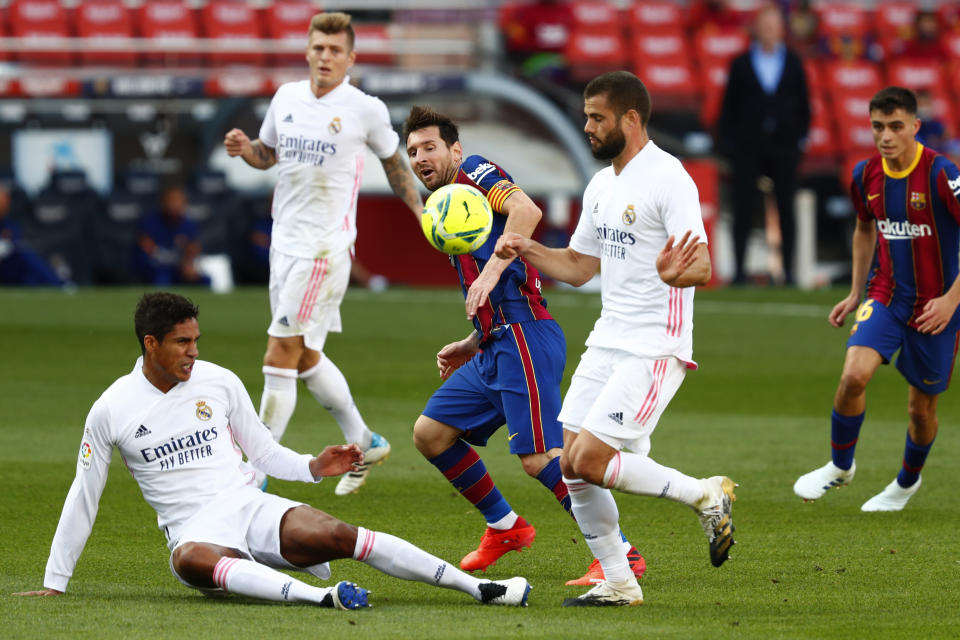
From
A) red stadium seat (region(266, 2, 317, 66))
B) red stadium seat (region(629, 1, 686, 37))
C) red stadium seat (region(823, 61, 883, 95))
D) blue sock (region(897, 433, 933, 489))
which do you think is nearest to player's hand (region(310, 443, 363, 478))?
blue sock (region(897, 433, 933, 489))

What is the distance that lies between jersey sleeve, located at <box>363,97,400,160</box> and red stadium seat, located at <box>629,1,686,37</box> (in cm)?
1623

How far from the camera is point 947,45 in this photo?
27.2 meters

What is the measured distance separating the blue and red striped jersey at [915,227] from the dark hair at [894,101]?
0.85 feet

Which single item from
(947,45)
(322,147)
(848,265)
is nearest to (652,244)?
(322,147)

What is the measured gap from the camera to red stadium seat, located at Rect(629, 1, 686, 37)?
81.8 ft

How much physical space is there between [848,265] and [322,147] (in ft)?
47.1

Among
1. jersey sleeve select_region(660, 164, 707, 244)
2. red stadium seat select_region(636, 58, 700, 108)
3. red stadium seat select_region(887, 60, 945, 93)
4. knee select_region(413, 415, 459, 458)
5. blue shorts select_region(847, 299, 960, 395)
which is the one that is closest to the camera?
jersey sleeve select_region(660, 164, 707, 244)

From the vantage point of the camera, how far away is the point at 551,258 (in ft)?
20.3

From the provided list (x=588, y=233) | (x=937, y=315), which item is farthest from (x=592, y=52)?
(x=588, y=233)

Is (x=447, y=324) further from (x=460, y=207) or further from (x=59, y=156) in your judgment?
(x=460, y=207)

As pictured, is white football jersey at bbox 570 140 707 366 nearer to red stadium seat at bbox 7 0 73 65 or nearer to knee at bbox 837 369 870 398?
knee at bbox 837 369 870 398

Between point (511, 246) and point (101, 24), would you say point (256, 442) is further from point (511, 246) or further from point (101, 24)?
point (101, 24)

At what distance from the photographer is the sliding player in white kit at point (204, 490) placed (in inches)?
228

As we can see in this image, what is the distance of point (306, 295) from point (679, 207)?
3.46 metres
